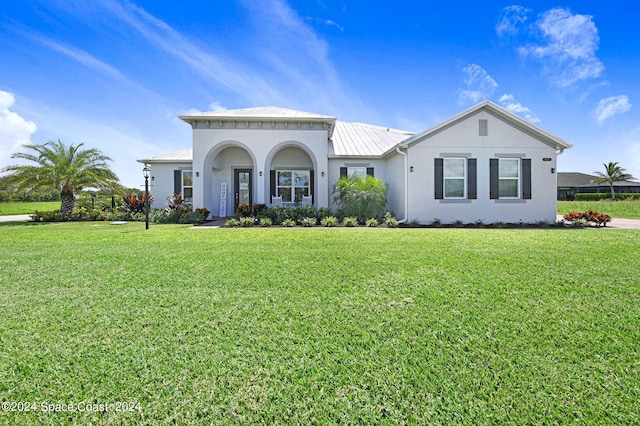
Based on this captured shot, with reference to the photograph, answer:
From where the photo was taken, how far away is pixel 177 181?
674 inches

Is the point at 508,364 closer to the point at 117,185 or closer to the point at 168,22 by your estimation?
the point at 168,22

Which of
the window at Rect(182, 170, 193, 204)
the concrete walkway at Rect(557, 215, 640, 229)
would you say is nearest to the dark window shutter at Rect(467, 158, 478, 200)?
the concrete walkway at Rect(557, 215, 640, 229)

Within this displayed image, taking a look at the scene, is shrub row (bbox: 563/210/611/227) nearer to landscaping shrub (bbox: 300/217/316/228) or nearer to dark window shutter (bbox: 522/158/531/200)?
dark window shutter (bbox: 522/158/531/200)

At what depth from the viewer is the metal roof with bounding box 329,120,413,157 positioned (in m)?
15.7

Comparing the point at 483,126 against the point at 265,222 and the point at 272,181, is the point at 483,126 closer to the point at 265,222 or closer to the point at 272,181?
the point at 272,181

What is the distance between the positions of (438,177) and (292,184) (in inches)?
292

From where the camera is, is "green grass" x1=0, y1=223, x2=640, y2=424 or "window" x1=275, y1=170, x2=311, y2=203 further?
"window" x1=275, y1=170, x2=311, y2=203

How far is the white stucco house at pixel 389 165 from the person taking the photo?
1298 cm

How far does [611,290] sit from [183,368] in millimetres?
5296

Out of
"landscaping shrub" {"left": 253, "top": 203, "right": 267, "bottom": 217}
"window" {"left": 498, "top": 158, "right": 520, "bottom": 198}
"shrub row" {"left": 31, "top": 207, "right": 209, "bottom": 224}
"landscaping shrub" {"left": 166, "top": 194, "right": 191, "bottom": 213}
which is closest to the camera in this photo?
"window" {"left": 498, "top": 158, "right": 520, "bottom": 198}

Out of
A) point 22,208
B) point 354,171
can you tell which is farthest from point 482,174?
point 22,208

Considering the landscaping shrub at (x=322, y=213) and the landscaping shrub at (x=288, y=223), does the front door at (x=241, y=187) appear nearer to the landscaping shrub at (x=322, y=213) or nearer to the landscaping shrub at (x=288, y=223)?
the landscaping shrub at (x=322, y=213)

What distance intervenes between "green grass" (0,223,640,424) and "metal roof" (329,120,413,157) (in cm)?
1104

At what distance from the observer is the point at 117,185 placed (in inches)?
669
